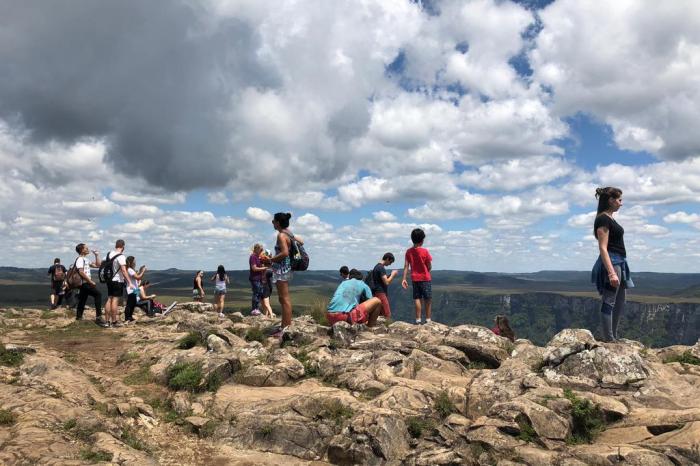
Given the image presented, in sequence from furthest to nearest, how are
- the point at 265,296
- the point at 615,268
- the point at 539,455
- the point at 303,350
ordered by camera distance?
the point at 265,296
the point at 303,350
the point at 615,268
the point at 539,455

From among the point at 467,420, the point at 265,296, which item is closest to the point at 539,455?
the point at 467,420

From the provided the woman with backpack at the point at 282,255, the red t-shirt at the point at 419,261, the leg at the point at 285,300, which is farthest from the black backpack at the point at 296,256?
the red t-shirt at the point at 419,261

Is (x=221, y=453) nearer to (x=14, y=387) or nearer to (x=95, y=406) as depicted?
(x=95, y=406)

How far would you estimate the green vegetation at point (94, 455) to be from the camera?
662cm

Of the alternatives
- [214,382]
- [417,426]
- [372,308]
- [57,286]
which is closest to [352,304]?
[372,308]

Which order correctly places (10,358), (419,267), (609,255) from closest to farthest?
1. (609,255)
2. (10,358)
3. (419,267)

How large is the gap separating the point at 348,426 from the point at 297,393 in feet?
6.94

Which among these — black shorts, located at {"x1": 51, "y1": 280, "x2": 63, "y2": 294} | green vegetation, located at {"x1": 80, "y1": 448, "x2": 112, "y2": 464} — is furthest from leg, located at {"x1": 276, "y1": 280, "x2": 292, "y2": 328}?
black shorts, located at {"x1": 51, "y1": 280, "x2": 63, "y2": 294}

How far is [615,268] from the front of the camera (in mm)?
11367

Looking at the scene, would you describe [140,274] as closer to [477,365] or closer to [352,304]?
[352,304]

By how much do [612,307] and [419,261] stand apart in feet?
21.3

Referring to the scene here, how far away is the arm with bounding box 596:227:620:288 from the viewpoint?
10719 mm

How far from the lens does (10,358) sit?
11617 millimetres

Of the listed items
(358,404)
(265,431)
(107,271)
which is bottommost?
(265,431)
